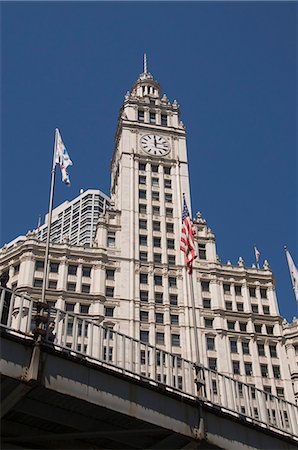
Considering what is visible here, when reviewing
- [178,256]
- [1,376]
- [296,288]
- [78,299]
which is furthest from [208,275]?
[1,376]

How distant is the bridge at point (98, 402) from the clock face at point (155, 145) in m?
79.6

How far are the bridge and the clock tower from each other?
5280cm

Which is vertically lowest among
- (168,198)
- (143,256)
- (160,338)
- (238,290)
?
(160,338)

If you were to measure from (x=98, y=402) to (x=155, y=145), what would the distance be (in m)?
84.9

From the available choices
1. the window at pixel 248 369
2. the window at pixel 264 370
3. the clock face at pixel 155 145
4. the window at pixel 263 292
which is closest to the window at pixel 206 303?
the window at pixel 263 292

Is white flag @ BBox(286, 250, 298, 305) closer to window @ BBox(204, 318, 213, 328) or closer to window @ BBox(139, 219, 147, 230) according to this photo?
window @ BBox(204, 318, 213, 328)

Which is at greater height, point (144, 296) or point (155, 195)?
point (155, 195)

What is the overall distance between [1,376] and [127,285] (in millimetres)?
62097

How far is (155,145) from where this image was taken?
324 ft

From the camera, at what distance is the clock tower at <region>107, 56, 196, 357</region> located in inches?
2936

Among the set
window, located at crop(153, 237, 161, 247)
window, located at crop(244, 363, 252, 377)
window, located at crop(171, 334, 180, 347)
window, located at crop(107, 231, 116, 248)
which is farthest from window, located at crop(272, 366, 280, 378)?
window, located at crop(107, 231, 116, 248)

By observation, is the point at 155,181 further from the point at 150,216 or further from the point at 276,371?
the point at 276,371

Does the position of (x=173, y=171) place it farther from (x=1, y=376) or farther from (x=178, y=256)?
(x=1, y=376)

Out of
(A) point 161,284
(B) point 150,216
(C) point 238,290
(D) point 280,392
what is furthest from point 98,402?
(B) point 150,216
